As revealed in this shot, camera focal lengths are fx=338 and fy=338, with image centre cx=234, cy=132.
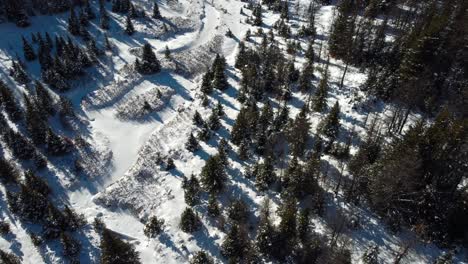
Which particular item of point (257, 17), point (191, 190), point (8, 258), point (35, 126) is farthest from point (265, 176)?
point (257, 17)

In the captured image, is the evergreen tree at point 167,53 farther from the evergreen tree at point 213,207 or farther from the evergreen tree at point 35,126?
the evergreen tree at point 213,207

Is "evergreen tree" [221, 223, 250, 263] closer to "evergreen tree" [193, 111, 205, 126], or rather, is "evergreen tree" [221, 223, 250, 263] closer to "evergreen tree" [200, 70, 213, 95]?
"evergreen tree" [193, 111, 205, 126]

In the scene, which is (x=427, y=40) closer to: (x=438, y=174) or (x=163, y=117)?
(x=438, y=174)

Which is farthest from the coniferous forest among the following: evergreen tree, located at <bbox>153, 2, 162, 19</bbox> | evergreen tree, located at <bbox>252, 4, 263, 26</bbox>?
evergreen tree, located at <bbox>252, 4, 263, 26</bbox>

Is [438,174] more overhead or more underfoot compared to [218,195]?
more overhead

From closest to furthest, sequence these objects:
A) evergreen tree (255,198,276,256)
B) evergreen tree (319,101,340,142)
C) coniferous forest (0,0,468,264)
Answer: evergreen tree (255,198,276,256)
coniferous forest (0,0,468,264)
evergreen tree (319,101,340,142)

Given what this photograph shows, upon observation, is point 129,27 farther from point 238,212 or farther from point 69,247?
point 238,212

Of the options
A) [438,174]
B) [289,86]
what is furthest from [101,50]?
[438,174]
